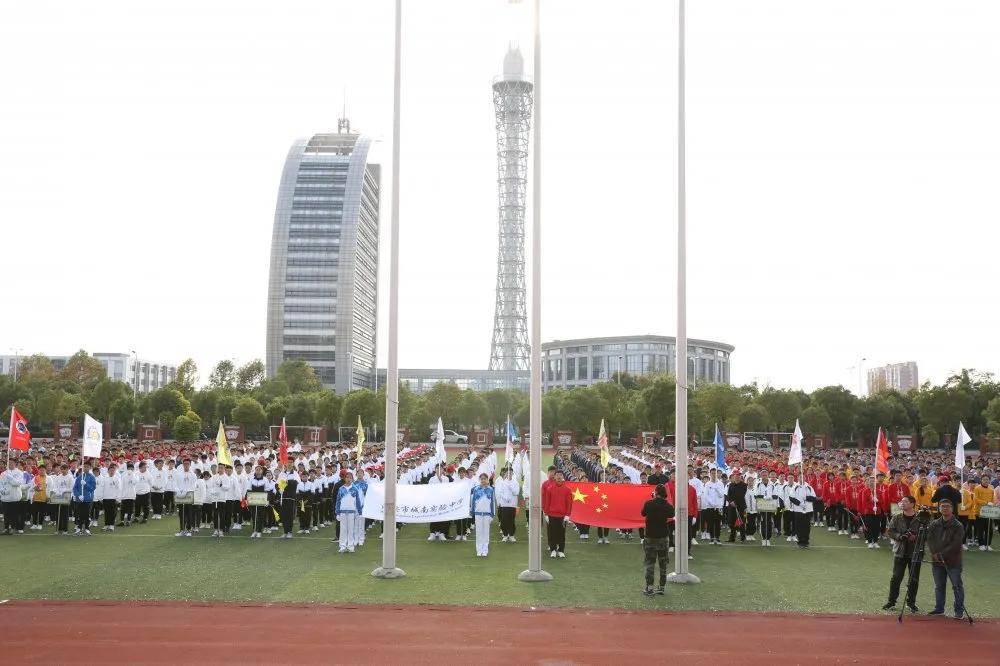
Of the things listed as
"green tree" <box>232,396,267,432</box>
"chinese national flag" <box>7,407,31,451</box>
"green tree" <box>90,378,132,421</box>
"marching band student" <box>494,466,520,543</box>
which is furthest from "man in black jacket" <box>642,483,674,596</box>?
"green tree" <box>90,378,132,421</box>

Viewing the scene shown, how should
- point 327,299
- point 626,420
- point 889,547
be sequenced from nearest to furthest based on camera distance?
point 889,547, point 626,420, point 327,299

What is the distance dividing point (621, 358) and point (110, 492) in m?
145

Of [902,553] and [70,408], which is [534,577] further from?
[70,408]

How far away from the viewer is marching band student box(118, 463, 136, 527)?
76.8 ft

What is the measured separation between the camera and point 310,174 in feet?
582

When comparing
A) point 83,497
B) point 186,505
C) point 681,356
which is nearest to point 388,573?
point 681,356

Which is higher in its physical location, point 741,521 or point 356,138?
point 356,138

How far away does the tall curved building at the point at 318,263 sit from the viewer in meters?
175

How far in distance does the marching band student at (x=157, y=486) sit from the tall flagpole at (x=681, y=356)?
1587cm

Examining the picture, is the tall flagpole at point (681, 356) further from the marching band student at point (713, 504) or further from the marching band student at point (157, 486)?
the marching band student at point (157, 486)

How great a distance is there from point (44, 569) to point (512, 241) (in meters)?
182

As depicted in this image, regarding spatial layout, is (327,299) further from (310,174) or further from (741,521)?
(741,521)

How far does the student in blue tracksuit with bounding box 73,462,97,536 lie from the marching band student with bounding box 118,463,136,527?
1.09m

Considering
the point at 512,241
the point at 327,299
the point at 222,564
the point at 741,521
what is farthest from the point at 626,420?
the point at 512,241
